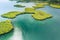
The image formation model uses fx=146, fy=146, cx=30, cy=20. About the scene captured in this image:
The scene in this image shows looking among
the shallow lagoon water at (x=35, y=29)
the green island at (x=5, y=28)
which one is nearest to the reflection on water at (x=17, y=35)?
the shallow lagoon water at (x=35, y=29)

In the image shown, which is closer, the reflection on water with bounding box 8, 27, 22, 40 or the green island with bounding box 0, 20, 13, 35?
the reflection on water with bounding box 8, 27, 22, 40

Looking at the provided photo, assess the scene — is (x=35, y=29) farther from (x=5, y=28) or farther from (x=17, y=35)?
(x=5, y=28)

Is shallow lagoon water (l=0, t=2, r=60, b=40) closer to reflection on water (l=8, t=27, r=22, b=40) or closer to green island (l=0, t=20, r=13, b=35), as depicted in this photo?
reflection on water (l=8, t=27, r=22, b=40)

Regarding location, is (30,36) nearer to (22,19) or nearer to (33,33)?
(33,33)

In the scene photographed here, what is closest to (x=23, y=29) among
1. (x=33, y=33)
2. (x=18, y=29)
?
(x=18, y=29)

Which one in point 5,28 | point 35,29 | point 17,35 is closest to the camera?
point 17,35

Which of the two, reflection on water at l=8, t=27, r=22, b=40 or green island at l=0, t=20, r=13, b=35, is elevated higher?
green island at l=0, t=20, r=13, b=35

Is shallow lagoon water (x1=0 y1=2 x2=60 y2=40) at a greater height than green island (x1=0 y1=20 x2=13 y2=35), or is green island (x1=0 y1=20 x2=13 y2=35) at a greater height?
green island (x1=0 y1=20 x2=13 y2=35)

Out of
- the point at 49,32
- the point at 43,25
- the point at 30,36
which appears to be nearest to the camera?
the point at 30,36

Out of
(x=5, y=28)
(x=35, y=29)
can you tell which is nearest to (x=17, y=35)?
(x=5, y=28)

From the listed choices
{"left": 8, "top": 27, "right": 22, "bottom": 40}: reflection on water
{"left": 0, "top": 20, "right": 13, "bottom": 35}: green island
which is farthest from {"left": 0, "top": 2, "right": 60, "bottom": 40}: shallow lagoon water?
{"left": 0, "top": 20, "right": 13, "bottom": 35}: green island

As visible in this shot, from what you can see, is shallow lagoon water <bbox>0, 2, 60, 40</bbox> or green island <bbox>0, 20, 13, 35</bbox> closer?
shallow lagoon water <bbox>0, 2, 60, 40</bbox>
